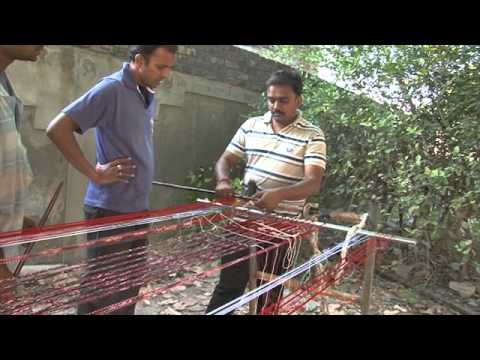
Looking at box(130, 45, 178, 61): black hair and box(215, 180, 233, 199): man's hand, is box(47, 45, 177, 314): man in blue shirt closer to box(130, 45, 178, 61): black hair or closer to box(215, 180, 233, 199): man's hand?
box(130, 45, 178, 61): black hair

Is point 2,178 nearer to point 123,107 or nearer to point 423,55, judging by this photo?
point 123,107

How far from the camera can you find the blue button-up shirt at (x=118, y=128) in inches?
68.8

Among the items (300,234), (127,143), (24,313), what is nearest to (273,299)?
(300,234)

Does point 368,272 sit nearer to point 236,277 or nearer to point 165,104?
point 236,277

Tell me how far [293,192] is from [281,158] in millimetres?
232

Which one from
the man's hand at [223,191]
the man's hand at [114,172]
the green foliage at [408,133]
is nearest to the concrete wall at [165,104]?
the green foliage at [408,133]

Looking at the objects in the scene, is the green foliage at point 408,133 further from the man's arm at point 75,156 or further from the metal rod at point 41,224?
the metal rod at point 41,224

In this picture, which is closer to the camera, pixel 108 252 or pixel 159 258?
pixel 159 258

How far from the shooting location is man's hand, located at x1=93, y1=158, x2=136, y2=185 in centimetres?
175

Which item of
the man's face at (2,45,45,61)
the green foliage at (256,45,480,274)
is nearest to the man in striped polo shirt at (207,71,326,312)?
the man's face at (2,45,45,61)

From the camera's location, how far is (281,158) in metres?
1.96

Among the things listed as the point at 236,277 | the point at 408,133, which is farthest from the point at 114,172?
the point at 408,133

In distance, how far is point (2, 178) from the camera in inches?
56.7

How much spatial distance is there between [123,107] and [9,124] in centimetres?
49
